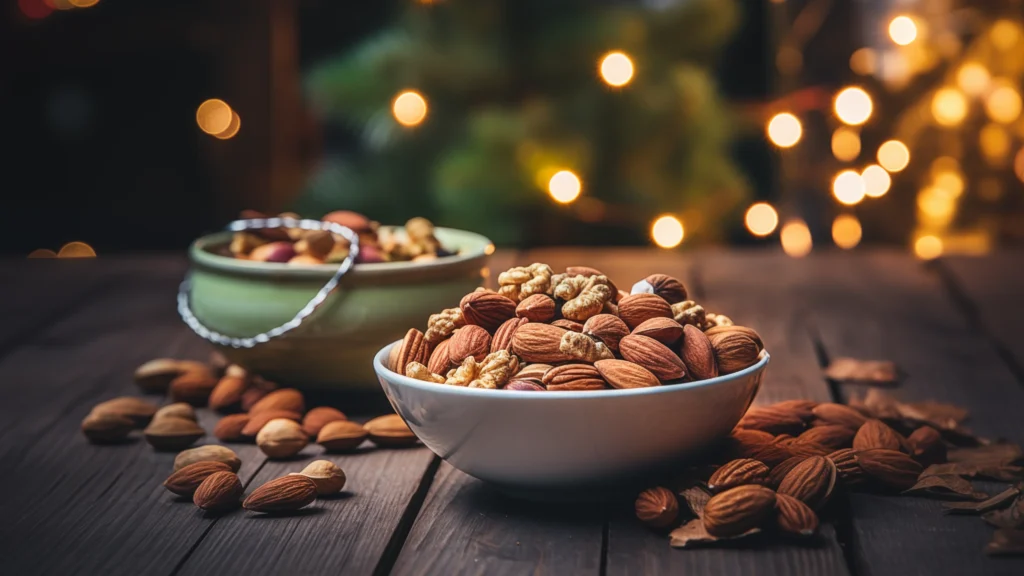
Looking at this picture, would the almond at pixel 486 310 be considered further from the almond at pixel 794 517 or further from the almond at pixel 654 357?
the almond at pixel 794 517

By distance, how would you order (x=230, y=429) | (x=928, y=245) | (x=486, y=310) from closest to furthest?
(x=486, y=310) < (x=230, y=429) < (x=928, y=245)

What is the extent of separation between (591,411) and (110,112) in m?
2.49

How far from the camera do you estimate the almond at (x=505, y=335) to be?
26.3 inches

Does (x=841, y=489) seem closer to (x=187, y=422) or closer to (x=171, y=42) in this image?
(x=187, y=422)

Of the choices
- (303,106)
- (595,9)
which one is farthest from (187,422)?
(303,106)

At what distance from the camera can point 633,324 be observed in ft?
2.30

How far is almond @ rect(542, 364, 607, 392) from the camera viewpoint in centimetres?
62

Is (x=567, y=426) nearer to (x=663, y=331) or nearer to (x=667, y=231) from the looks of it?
(x=663, y=331)

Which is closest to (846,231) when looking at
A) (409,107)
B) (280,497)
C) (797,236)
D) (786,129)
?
(797,236)

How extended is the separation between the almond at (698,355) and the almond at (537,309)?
0.30 ft

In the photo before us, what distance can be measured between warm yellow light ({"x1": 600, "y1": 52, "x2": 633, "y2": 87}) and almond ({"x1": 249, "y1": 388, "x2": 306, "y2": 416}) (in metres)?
0.91

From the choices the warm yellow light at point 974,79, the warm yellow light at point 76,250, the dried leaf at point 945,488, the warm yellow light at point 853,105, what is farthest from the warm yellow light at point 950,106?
the warm yellow light at point 76,250

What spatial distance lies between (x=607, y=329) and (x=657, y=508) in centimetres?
12

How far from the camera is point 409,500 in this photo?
680mm
